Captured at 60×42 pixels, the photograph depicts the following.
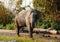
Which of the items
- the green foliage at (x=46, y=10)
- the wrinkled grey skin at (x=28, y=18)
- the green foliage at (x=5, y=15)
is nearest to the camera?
the wrinkled grey skin at (x=28, y=18)

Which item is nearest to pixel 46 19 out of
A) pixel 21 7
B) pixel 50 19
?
pixel 50 19

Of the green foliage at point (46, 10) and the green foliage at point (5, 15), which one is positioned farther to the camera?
A: the green foliage at point (5, 15)

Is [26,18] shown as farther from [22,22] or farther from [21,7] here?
[21,7]

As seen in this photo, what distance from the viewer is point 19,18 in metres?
14.8

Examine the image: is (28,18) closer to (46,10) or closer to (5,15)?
(46,10)

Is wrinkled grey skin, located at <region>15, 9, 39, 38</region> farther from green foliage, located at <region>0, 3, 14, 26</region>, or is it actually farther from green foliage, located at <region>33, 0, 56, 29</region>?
green foliage, located at <region>0, 3, 14, 26</region>

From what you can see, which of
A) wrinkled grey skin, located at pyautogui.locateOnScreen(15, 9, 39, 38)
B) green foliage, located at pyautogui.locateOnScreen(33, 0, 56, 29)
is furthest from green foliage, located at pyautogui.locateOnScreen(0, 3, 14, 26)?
wrinkled grey skin, located at pyautogui.locateOnScreen(15, 9, 39, 38)

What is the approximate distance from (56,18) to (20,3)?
24.9 feet

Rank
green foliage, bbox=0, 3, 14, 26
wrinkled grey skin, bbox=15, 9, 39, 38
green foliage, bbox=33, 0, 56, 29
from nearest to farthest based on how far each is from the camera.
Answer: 1. wrinkled grey skin, bbox=15, 9, 39, 38
2. green foliage, bbox=33, 0, 56, 29
3. green foliage, bbox=0, 3, 14, 26

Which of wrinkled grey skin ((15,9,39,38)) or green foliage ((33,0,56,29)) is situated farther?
green foliage ((33,0,56,29))

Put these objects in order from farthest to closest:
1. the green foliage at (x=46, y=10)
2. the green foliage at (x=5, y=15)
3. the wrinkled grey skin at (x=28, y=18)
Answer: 1. the green foliage at (x=5, y=15)
2. the green foliage at (x=46, y=10)
3. the wrinkled grey skin at (x=28, y=18)

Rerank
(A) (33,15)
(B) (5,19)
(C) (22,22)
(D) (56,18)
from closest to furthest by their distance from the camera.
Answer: (A) (33,15)
(C) (22,22)
(D) (56,18)
(B) (5,19)

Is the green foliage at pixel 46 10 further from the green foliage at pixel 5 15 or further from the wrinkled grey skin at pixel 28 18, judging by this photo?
the wrinkled grey skin at pixel 28 18

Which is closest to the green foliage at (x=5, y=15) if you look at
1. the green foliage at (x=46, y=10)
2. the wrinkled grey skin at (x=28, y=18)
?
the green foliage at (x=46, y=10)
